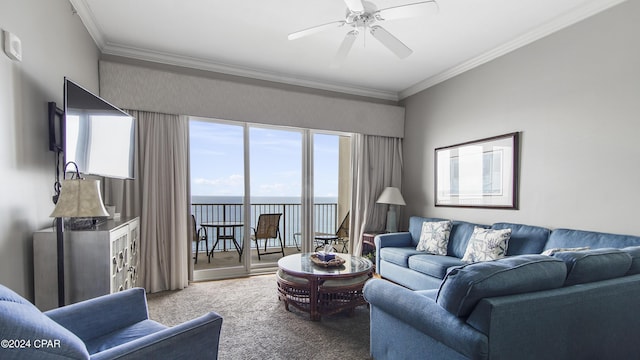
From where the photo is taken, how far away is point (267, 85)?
4219mm

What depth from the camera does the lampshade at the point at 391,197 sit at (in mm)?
4523

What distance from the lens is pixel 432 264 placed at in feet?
10.2

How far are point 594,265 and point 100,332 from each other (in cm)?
256

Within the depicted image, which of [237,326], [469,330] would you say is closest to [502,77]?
[469,330]

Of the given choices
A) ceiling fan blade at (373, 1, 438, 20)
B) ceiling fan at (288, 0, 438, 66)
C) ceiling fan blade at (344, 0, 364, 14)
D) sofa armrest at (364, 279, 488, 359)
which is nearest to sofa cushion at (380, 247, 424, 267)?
sofa armrest at (364, 279, 488, 359)

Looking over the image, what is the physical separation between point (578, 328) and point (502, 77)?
2790mm

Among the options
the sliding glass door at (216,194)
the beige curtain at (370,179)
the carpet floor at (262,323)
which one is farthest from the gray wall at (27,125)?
the beige curtain at (370,179)

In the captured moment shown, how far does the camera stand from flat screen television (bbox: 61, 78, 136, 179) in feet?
6.46

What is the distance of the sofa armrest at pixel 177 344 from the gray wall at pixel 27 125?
1.07m

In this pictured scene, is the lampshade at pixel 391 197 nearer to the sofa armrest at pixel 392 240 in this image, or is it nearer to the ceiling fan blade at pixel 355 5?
the sofa armrest at pixel 392 240

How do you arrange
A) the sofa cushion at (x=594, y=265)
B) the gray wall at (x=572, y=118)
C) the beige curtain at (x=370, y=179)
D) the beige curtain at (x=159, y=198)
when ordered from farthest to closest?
1. the beige curtain at (x=370, y=179)
2. the beige curtain at (x=159, y=198)
3. the gray wall at (x=572, y=118)
4. the sofa cushion at (x=594, y=265)

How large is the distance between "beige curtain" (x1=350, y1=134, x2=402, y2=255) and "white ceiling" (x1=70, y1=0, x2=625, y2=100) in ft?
3.48

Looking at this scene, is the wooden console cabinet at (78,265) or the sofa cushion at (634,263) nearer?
the sofa cushion at (634,263)

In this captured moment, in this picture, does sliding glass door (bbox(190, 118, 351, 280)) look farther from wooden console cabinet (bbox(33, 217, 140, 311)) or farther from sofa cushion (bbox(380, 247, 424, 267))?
wooden console cabinet (bbox(33, 217, 140, 311))
